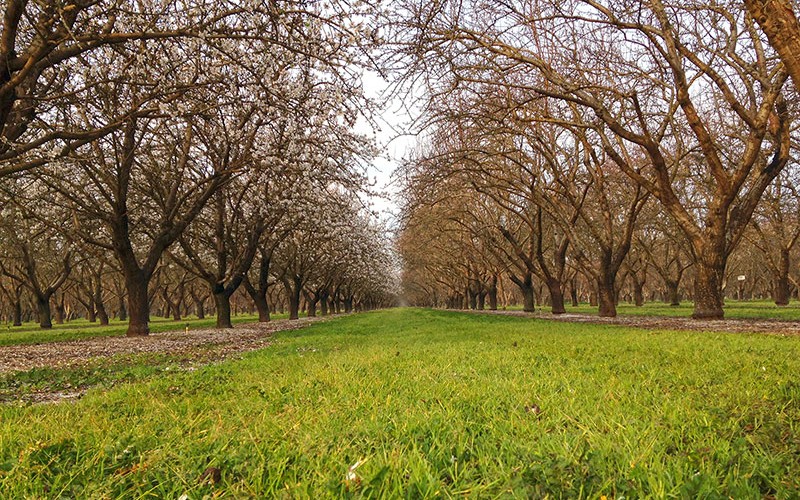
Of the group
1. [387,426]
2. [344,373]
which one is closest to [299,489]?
[387,426]

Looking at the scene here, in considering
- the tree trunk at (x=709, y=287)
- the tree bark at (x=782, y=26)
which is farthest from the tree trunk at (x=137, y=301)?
the tree trunk at (x=709, y=287)

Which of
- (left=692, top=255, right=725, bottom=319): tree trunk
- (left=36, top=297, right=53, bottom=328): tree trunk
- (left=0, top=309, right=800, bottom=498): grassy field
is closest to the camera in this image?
(left=0, top=309, right=800, bottom=498): grassy field

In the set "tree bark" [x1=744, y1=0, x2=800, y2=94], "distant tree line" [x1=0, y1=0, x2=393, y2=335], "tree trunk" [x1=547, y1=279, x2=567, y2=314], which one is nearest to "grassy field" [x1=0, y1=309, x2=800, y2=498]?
"tree bark" [x1=744, y1=0, x2=800, y2=94]

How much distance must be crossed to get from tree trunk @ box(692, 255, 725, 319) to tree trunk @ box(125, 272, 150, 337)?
19.3 metres

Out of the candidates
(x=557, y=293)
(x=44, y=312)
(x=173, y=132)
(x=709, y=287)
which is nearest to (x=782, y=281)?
(x=557, y=293)

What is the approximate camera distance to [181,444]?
2.76 m

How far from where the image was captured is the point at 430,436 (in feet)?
9.30

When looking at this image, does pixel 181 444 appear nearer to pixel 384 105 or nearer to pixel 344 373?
pixel 344 373

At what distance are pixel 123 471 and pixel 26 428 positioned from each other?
5.36 feet

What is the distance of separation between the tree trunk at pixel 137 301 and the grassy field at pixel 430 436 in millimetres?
12571

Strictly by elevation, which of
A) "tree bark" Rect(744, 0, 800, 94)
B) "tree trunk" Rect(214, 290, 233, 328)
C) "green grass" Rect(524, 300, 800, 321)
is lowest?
"green grass" Rect(524, 300, 800, 321)

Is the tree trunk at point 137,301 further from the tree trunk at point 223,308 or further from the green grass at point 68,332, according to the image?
the tree trunk at point 223,308

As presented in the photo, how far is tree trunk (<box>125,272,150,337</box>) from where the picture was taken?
51.8 feet

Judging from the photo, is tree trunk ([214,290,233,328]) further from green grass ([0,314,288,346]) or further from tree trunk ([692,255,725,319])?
tree trunk ([692,255,725,319])
